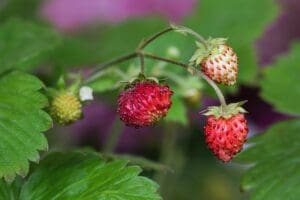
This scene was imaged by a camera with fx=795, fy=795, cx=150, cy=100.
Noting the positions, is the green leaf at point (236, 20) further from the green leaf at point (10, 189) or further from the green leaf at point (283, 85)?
the green leaf at point (10, 189)

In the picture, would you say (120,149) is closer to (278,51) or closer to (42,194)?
(278,51)

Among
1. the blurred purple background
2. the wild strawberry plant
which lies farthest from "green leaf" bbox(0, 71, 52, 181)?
the blurred purple background

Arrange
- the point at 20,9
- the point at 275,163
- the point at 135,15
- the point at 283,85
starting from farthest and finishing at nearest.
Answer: the point at 135,15 < the point at 20,9 < the point at 283,85 < the point at 275,163

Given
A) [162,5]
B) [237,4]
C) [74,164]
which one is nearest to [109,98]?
[237,4]

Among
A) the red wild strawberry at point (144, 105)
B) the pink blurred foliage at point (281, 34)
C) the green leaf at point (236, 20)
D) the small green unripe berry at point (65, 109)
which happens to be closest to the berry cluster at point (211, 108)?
the red wild strawberry at point (144, 105)

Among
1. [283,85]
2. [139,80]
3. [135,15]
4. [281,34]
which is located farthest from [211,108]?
[281,34]

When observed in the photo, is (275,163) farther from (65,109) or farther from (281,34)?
(281,34)

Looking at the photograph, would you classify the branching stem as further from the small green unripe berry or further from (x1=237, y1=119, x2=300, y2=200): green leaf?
(x1=237, y1=119, x2=300, y2=200): green leaf
